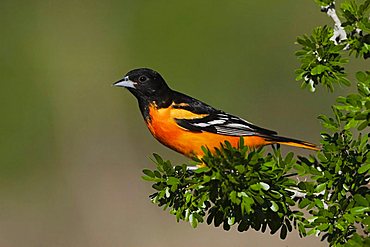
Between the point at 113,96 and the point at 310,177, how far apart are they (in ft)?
24.2

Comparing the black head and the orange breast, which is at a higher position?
the black head

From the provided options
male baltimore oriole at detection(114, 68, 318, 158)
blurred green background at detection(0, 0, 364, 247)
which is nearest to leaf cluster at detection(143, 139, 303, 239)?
male baltimore oriole at detection(114, 68, 318, 158)

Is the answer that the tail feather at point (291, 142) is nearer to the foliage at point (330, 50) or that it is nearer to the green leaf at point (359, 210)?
the foliage at point (330, 50)

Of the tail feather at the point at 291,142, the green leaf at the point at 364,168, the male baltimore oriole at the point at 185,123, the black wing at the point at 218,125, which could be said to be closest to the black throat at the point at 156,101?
the male baltimore oriole at the point at 185,123

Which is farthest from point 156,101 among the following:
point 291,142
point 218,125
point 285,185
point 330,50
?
point 285,185

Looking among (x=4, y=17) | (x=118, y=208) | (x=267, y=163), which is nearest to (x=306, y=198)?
(x=267, y=163)

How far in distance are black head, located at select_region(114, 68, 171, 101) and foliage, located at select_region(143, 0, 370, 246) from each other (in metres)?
1.42

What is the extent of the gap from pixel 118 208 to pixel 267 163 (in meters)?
5.96

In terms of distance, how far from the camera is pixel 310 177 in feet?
8.77

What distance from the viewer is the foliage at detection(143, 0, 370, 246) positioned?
2.51m

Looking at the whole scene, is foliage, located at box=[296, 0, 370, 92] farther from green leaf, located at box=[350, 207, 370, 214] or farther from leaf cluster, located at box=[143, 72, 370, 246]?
green leaf, located at box=[350, 207, 370, 214]

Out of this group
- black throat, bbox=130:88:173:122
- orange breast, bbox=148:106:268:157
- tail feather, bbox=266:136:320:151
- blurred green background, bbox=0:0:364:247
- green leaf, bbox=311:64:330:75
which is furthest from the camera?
blurred green background, bbox=0:0:364:247

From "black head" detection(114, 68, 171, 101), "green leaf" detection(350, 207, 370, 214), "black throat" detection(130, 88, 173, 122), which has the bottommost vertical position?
"green leaf" detection(350, 207, 370, 214)

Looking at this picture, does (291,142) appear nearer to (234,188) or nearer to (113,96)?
(234,188)
